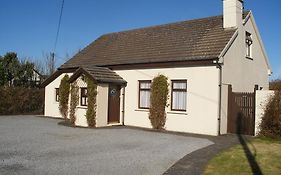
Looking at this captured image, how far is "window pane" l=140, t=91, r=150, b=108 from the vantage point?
20.1 meters

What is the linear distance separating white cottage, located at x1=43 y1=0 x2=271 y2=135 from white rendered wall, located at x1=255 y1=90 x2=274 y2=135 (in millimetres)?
1714

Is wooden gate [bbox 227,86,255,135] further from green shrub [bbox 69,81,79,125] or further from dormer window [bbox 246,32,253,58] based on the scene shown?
green shrub [bbox 69,81,79,125]

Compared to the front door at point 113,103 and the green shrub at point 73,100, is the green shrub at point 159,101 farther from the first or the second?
the green shrub at point 73,100

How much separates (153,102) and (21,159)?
1039 cm

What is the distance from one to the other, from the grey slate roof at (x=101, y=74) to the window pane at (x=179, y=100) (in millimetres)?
4088

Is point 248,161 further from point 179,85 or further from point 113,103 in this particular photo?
point 113,103

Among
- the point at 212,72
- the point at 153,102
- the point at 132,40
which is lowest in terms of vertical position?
the point at 153,102

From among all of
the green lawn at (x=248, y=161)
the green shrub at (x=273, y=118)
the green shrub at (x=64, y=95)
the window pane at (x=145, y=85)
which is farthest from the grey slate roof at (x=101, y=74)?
the green lawn at (x=248, y=161)

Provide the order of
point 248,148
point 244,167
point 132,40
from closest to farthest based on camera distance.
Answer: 1. point 244,167
2. point 248,148
3. point 132,40

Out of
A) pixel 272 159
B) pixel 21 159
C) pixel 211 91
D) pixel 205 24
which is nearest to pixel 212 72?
pixel 211 91

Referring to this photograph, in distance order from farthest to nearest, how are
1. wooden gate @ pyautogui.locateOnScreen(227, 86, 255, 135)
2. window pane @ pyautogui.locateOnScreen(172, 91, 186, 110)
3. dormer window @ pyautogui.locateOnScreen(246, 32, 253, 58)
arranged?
dormer window @ pyautogui.locateOnScreen(246, 32, 253, 58) < window pane @ pyautogui.locateOnScreen(172, 91, 186, 110) < wooden gate @ pyautogui.locateOnScreen(227, 86, 255, 135)

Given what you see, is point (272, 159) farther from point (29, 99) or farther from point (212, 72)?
point (29, 99)

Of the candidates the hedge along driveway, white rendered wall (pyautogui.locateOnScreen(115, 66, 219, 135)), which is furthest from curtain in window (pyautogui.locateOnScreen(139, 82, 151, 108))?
the hedge along driveway

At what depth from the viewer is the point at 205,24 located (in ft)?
68.8
